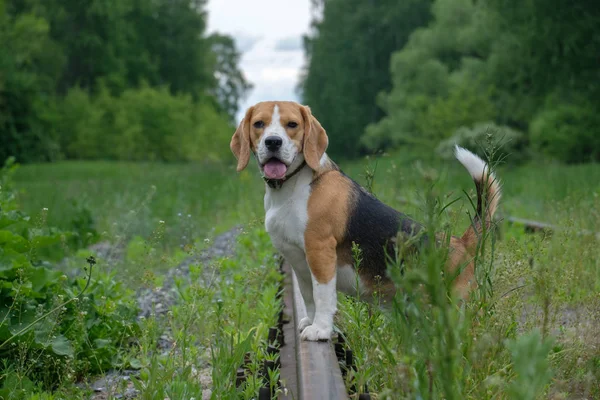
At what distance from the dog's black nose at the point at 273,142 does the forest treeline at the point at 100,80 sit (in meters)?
32.6

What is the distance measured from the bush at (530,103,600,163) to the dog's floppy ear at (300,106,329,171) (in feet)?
76.4

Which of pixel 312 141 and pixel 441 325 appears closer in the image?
pixel 441 325

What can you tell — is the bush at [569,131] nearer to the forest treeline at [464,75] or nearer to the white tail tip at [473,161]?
the forest treeline at [464,75]

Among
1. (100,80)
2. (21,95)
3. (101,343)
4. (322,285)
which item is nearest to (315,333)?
(322,285)

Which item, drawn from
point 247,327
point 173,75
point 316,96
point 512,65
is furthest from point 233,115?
point 247,327

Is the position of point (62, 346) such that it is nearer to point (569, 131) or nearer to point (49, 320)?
A: point (49, 320)

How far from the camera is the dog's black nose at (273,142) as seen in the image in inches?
151

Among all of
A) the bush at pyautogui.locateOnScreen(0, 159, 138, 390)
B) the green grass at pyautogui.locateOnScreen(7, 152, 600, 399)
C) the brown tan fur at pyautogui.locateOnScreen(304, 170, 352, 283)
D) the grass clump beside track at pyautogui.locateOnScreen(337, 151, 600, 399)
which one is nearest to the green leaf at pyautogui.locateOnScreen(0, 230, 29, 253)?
the bush at pyautogui.locateOnScreen(0, 159, 138, 390)

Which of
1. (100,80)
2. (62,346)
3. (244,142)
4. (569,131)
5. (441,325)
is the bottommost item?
(62,346)

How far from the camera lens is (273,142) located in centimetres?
385

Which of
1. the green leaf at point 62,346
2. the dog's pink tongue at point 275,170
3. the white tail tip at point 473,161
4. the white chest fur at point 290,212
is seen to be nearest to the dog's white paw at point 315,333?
the white chest fur at point 290,212

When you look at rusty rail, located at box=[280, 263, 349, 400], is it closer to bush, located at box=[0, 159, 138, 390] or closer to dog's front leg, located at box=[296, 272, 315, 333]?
dog's front leg, located at box=[296, 272, 315, 333]

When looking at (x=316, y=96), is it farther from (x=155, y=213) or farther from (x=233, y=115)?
(x=155, y=213)

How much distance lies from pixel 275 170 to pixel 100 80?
53.3 metres
